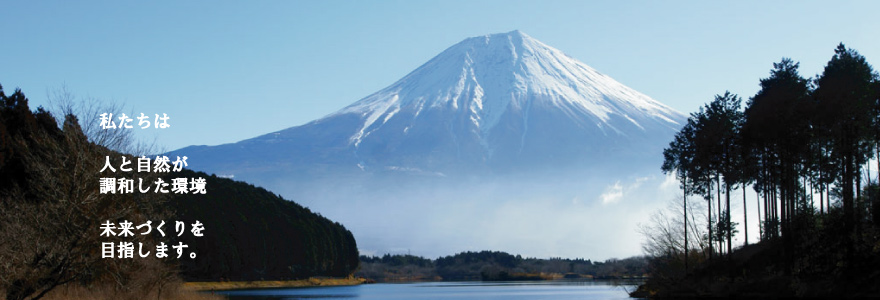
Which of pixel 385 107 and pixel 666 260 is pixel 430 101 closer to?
pixel 385 107

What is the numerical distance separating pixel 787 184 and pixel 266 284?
68888 millimetres

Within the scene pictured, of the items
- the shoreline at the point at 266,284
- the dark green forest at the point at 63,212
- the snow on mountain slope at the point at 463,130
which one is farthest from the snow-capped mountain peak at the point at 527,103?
the dark green forest at the point at 63,212

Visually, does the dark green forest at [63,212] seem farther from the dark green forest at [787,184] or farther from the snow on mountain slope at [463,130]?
the snow on mountain slope at [463,130]

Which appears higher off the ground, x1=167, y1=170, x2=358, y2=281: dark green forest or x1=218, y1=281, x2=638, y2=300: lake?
x1=167, y1=170, x2=358, y2=281: dark green forest

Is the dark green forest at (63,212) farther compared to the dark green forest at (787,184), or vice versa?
the dark green forest at (787,184)

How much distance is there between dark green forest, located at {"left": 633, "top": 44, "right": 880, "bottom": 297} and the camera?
40469 mm

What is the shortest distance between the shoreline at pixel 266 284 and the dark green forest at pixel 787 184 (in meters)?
40.8

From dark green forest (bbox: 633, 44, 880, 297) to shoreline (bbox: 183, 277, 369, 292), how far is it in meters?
40.8

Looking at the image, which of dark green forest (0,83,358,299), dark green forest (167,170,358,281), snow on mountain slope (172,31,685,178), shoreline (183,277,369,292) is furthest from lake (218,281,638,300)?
snow on mountain slope (172,31,685,178)

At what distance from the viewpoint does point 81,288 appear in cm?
3506

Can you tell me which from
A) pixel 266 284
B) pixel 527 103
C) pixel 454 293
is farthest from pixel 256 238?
pixel 527 103

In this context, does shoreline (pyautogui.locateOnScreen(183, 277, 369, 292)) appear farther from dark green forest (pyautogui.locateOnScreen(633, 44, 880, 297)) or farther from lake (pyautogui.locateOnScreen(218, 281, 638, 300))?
dark green forest (pyautogui.locateOnScreen(633, 44, 880, 297))

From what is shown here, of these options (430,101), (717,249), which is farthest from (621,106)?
(717,249)

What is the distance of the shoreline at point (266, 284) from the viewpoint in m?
88.4
